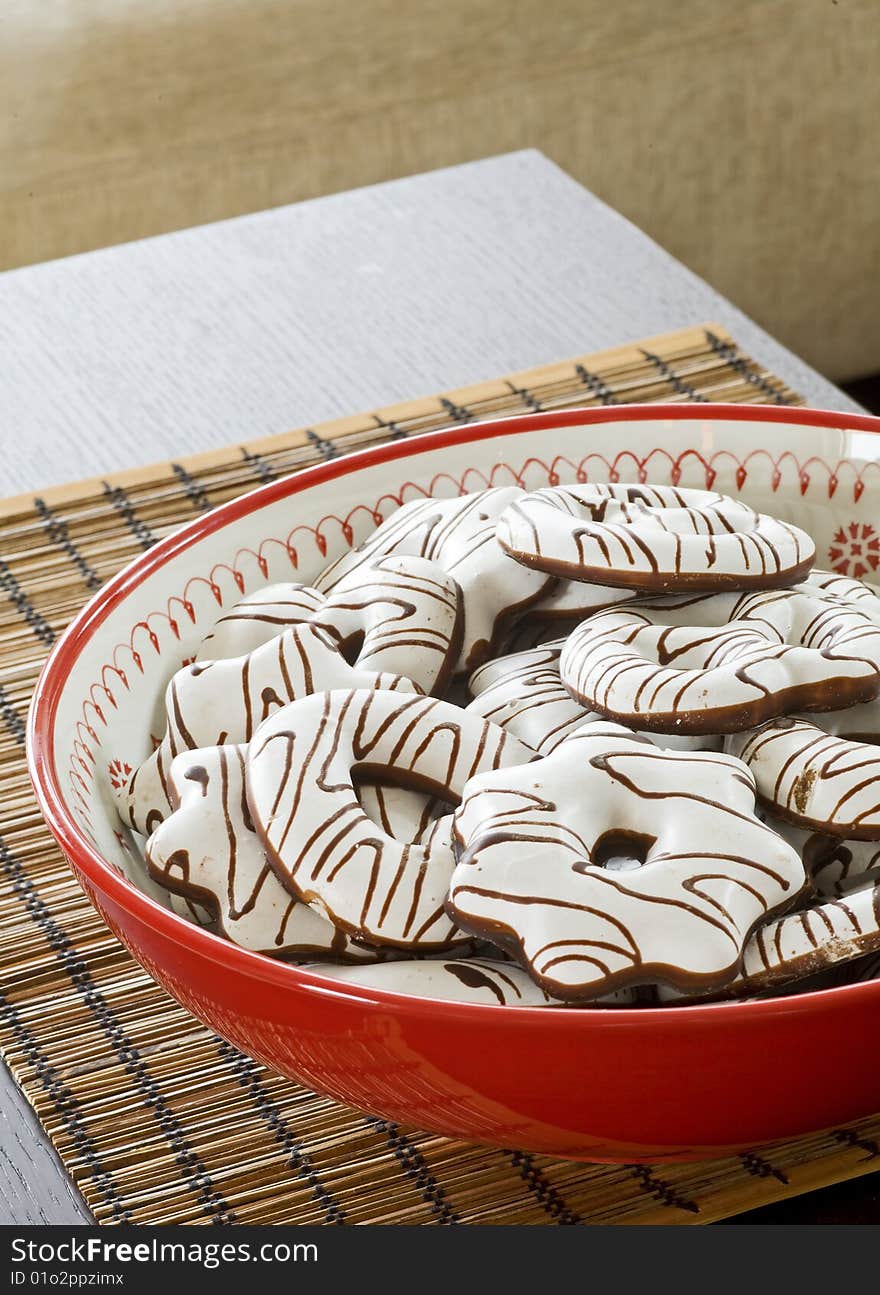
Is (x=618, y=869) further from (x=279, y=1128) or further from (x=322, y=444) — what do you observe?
(x=322, y=444)

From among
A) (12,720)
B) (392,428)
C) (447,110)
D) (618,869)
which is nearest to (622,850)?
(618,869)

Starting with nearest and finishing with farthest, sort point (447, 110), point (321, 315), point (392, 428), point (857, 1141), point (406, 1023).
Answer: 1. point (406, 1023)
2. point (857, 1141)
3. point (392, 428)
4. point (321, 315)
5. point (447, 110)

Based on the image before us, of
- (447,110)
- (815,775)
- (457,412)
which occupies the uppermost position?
(815,775)

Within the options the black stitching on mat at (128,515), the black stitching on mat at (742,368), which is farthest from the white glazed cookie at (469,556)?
the black stitching on mat at (742,368)

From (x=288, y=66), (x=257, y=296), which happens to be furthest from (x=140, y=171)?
(x=257, y=296)

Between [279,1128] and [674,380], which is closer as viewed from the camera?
[279,1128]
